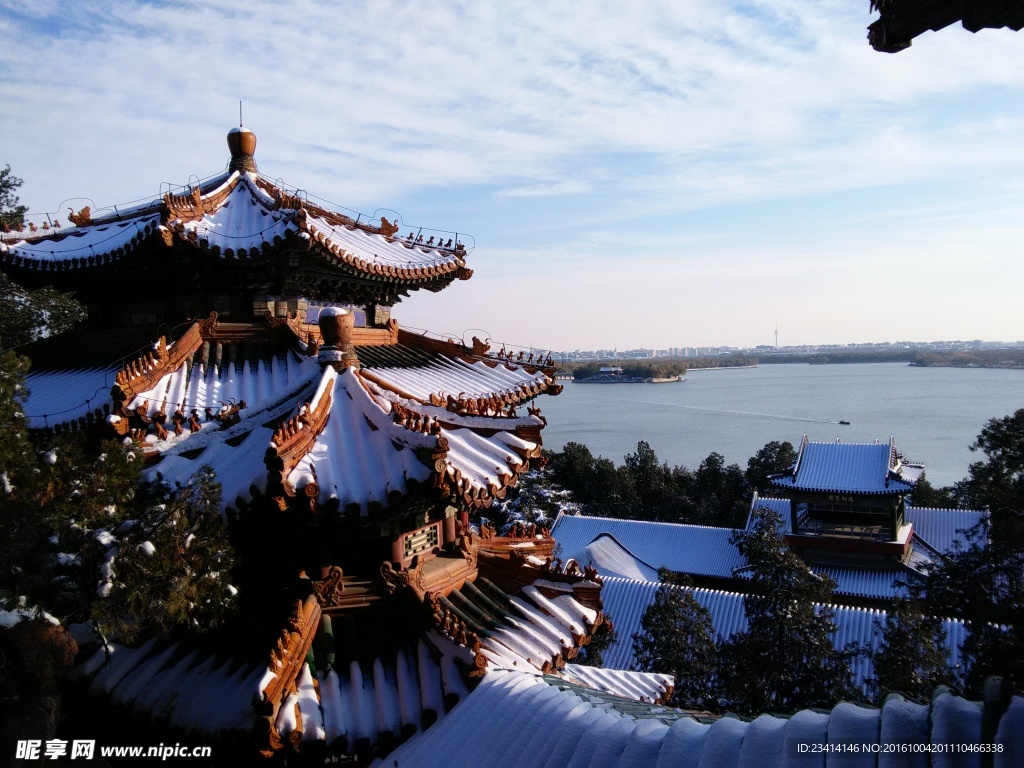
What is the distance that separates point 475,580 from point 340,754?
6.91ft

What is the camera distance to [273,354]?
691 cm

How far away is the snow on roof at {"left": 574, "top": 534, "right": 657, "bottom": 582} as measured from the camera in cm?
2297

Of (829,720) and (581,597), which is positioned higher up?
(829,720)

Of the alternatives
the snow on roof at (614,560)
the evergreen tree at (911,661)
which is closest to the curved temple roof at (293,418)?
the evergreen tree at (911,661)

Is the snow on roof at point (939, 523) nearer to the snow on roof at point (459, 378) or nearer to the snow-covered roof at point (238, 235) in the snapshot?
the snow on roof at point (459, 378)

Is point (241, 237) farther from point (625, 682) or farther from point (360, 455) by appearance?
point (625, 682)

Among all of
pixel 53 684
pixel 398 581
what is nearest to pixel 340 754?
pixel 398 581

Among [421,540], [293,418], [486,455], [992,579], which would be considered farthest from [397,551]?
[992,579]

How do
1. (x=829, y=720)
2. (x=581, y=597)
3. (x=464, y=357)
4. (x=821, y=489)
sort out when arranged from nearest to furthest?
(x=829, y=720)
(x=581, y=597)
(x=464, y=357)
(x=821, y=489)

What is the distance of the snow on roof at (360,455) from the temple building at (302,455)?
17 millimetres

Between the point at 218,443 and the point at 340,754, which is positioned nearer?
the point at 340,754

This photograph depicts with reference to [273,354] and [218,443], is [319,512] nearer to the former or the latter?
[218,443]

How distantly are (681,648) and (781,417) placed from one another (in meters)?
63.9

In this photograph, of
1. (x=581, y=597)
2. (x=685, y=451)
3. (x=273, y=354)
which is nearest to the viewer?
(x=581, y=597)
